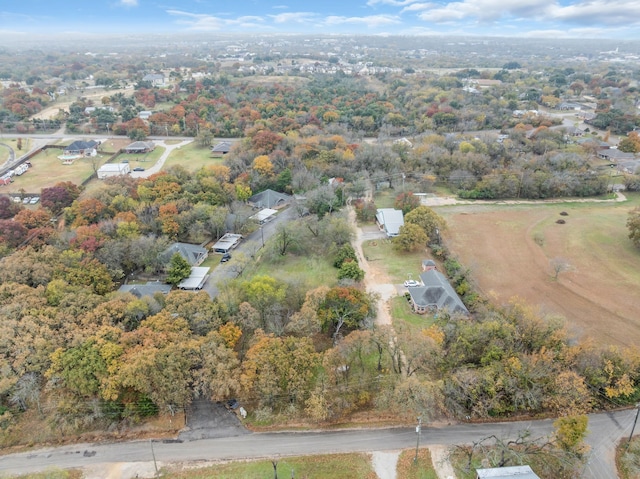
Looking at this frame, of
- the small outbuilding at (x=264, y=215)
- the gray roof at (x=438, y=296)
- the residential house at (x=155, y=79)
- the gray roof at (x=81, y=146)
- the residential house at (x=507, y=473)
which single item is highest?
the residential house at (x=155, y=79)

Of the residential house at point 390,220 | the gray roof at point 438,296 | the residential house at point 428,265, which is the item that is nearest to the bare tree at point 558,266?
the gray roof at point 438,296

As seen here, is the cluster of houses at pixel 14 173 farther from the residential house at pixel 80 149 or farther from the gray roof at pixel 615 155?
the gray roof at pixel 615 155

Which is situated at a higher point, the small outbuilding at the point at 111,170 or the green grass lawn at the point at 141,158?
the small outbuilding at the point at 111,170

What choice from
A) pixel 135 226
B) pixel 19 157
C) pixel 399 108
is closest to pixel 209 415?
pixel 135 226

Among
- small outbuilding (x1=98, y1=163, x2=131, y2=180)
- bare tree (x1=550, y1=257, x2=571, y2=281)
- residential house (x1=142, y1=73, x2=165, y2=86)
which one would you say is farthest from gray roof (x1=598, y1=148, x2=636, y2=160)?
residential house (x1=142, y1=73, x2=165, y2=86)

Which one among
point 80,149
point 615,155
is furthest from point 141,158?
point 615,155

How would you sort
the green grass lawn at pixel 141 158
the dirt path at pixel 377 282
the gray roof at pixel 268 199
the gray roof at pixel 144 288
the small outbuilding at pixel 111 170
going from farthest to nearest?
the green grass lawn at pixel 141 158
the small outbuilding at pixel 111 170
the gray roof at pixel 268 199
the gray roof at pixel 144 288
the dirt path at pixel 377 282
